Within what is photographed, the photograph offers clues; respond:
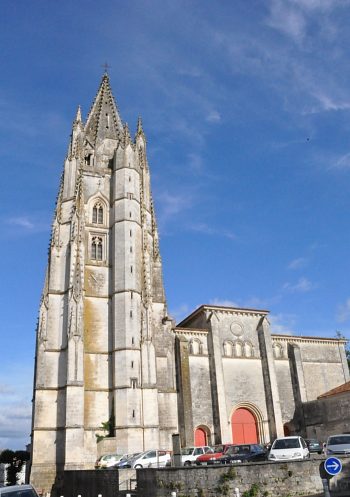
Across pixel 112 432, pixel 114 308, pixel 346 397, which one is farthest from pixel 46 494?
pixel 346 397

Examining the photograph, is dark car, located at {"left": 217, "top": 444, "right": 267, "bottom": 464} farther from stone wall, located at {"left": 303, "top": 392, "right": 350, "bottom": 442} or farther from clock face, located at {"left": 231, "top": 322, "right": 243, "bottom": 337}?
clock face, located at {"left": 231, "top": 322, "right": 243, "bottom": 337}

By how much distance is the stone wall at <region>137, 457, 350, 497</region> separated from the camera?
15.9 metres

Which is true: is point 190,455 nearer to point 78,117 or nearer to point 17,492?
point 17,492

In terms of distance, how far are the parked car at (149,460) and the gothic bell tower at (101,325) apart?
4.98 m

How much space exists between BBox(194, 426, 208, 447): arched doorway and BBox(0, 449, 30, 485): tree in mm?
18010

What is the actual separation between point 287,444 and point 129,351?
14.0 m

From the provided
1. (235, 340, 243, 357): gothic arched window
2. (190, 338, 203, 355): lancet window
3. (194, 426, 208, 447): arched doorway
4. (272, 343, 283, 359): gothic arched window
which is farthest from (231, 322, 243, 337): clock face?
(194, 426, 208, 447): arched doorway

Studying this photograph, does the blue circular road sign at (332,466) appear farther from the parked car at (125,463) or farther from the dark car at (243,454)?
the parked car at (125,463)

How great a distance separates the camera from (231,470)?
53.6ft

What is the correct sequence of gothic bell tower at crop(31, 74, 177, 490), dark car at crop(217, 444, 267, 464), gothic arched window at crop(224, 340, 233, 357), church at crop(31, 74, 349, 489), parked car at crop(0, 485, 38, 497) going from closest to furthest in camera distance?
parked car at crop(0, 485, 38, 497) → dark car at crop(217, 444, 267, 464) → gothic bell tower at crop(31, 74, 177, 490) → church at crop(31, 74, 349, 489) → gothic arched window at crop(224, 340, 233, 357)

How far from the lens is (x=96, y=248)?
116 feet

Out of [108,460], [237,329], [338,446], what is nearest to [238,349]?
[237,329]

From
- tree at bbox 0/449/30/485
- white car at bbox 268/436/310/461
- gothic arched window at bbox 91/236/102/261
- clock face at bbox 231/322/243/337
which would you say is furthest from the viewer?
tree at bbox 0/449/30/485

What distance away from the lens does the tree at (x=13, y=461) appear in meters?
42.2
